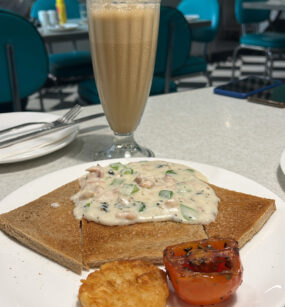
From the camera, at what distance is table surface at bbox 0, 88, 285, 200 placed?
92cm

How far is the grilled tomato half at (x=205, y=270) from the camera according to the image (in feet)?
1.49

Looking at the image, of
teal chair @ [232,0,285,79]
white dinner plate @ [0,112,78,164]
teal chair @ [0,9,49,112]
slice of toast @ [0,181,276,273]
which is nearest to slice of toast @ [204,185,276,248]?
slice of toast @ [0,181,276,273]

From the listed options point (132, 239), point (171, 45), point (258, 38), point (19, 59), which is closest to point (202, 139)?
point (132, 239)

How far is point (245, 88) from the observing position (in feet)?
5.09

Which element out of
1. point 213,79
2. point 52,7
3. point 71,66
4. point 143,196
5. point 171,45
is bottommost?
point 213,79

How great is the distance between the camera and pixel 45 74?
2570mm

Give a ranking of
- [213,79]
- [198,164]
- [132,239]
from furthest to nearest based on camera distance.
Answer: [213,79] < [198,164] < [132,239]

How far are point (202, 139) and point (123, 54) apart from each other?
0.38 meters

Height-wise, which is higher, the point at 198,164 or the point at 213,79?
the point at 198,164

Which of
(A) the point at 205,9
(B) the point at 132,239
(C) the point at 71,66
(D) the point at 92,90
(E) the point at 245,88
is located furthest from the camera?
(A) the point at 205,9

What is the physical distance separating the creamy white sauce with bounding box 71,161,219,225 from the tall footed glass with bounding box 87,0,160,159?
21 centimetres

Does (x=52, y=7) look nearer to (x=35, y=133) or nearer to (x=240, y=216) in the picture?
(x=35, y=133)

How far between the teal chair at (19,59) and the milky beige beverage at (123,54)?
5.00 feet

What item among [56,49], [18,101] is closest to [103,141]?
[18,101]
